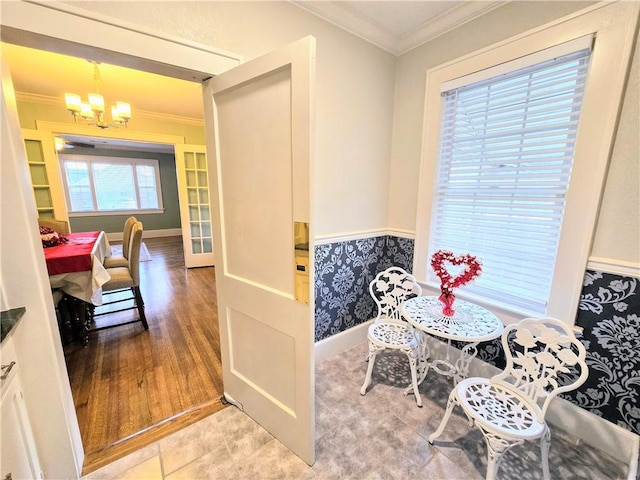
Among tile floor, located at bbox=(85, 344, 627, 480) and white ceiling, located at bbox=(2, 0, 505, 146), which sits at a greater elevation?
white ceiling, located at bbox=(2, 0, 505, 146)

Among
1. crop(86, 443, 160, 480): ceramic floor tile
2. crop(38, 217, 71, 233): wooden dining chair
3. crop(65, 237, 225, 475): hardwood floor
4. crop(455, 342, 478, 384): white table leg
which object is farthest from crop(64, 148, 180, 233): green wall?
crop(455, 342, 478, 384): white table leg

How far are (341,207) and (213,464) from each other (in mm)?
1775

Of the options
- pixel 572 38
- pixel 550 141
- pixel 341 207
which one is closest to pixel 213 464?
pixel 341 207

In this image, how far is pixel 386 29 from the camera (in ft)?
6.61

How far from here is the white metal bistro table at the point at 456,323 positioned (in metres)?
1.50

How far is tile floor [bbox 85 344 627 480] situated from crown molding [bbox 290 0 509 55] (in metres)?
2.59

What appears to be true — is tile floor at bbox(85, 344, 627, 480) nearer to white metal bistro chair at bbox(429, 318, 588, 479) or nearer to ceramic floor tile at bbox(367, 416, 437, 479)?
ceramic floor tile at bbox(367, 416, 437, 479)

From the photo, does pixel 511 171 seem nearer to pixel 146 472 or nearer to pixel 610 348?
pixel 610 348

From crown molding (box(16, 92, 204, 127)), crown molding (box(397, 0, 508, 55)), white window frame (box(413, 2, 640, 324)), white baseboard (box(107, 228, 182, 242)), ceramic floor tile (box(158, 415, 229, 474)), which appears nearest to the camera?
white window frame (box(413, 2, 640, 324))

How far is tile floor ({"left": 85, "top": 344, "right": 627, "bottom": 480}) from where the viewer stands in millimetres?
1338

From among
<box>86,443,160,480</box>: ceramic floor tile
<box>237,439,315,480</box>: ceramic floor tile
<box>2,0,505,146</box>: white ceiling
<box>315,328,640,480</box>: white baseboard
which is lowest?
<box>86,443,160,480</box>: ceramic floor tile

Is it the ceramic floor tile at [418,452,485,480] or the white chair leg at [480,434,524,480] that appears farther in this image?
the ceramic floor tile at [418,452,485,480]

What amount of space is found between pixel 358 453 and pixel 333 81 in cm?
236

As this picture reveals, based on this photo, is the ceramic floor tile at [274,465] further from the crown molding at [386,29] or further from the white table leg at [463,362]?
the crown molding at [386,29]
